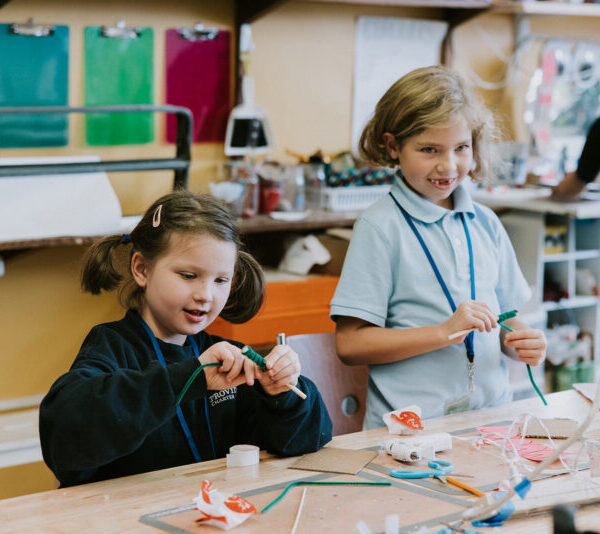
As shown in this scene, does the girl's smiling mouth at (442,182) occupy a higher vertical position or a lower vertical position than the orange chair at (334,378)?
higher

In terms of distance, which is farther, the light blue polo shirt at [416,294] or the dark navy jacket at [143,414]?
the light blue polo shirt at [416,294]

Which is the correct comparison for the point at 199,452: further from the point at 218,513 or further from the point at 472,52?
the point at 472,52

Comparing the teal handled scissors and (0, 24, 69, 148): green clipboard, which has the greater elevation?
(0, 24, 69, 148): green clipboard

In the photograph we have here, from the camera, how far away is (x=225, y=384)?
4.11 ft

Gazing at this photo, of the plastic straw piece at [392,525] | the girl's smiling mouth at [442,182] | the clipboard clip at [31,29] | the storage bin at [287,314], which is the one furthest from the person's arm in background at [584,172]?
the plastic straw piece at [392,525]

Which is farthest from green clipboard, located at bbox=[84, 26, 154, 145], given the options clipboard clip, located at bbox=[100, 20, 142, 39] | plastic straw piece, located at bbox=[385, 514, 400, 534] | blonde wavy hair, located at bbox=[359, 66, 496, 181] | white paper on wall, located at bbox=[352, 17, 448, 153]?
plastic straw piece, located at bbox=[385, 514, 400, 534]

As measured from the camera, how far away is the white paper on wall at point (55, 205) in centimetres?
227

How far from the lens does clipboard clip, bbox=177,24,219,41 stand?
109 inches

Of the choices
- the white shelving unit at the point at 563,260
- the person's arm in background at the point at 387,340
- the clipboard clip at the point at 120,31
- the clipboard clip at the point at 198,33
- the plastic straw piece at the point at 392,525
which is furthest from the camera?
the white shelving unit at the point at 563,260

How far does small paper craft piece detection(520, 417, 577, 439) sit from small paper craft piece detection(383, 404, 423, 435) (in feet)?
0.56

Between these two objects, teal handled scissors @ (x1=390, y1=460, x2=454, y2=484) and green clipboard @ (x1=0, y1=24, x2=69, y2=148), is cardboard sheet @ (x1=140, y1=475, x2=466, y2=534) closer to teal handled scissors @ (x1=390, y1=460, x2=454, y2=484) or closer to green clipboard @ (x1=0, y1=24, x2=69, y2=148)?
teal handled scissors @ (x1=390, y1=460, x2=454, y2=484)

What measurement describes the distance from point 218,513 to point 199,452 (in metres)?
0.39

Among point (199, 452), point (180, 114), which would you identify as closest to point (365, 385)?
point (199, 452)

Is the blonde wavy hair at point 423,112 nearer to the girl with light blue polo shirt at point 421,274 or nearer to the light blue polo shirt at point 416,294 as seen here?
the girl with light blue polo shirt at point 421,274
